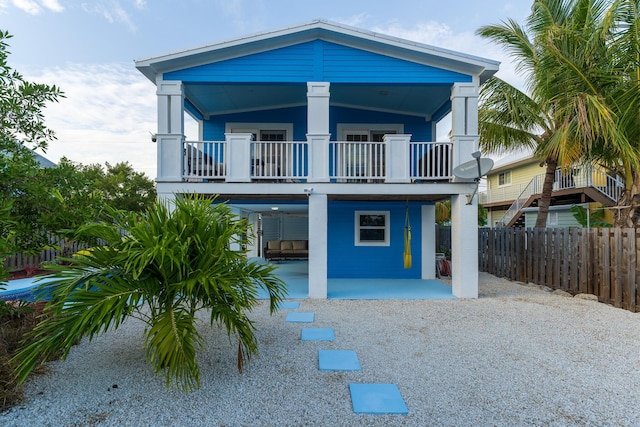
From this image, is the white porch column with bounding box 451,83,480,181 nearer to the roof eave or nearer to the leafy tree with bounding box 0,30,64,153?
the roof eave

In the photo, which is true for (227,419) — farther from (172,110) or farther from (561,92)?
(561,92)

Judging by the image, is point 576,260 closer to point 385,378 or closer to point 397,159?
point 397,159

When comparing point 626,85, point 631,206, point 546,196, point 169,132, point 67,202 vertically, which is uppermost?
point 626,85

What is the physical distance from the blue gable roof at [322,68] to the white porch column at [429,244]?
3898mm

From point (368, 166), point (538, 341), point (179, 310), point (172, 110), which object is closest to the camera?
point (179, 310)

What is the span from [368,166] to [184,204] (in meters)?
5.50

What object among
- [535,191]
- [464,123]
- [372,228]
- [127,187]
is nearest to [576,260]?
[464,123]

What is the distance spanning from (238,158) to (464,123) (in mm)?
5276

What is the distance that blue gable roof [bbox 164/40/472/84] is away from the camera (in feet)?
25.6

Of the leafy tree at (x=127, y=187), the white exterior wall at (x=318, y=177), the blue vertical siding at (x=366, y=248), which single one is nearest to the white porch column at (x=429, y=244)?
the blue vertical siding at (x=366, y=248)

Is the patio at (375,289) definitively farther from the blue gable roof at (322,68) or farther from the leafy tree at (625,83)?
the blue gable roof at (322,68)

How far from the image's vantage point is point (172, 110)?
7.64 m

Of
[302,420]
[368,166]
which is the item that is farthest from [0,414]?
[368,166]

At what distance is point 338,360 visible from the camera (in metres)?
4.22
